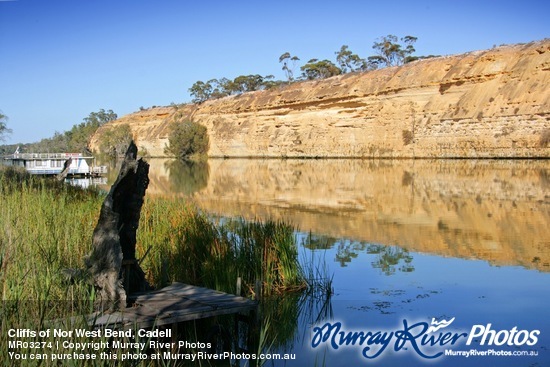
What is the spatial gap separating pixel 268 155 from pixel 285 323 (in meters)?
59.1

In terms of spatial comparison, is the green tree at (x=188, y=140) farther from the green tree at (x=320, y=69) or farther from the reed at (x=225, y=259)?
the reed at (x=225, y=259)

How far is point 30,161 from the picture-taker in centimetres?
4925

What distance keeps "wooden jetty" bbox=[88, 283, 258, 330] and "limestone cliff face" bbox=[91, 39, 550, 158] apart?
131ft

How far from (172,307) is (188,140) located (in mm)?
69587

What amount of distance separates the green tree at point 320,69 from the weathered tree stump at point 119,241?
77276 mm

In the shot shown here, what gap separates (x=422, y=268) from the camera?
11188 millimetres

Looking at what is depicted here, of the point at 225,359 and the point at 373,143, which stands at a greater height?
the point at 373,143

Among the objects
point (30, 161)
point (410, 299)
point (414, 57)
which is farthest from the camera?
point (414, 57)

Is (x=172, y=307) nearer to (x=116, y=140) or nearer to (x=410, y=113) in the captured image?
(x=410, y=113)

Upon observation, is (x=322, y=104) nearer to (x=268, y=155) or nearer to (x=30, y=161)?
(x=268, y=155)

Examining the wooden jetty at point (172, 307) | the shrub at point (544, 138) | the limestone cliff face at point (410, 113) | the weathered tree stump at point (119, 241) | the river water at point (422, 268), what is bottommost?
the river water at point (422, 268)

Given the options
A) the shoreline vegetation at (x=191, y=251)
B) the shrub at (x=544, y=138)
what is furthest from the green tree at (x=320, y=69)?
the shoreline vegetation at (x=191, y=251)

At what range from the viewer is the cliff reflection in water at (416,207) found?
13.6m

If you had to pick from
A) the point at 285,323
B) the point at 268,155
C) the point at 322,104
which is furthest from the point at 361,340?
the point at 268,155
